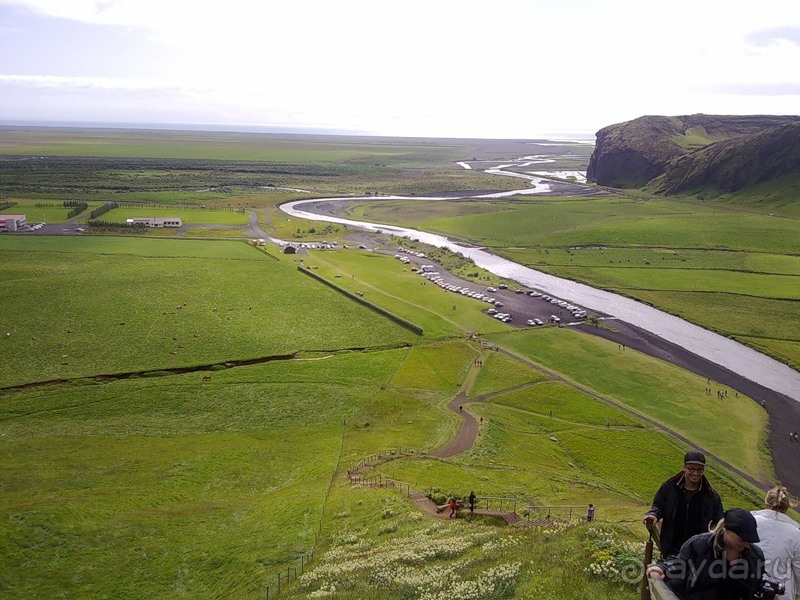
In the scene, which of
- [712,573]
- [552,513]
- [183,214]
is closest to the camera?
[712,573]

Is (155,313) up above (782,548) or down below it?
below

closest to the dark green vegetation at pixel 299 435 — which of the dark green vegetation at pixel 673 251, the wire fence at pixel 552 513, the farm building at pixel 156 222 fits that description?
the wire fence at pixel 552 513

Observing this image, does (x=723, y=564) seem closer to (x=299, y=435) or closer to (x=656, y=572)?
(x=656, y=572)

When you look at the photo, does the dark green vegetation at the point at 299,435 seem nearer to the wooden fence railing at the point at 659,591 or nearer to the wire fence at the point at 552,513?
the wire fence at the point at 552,513

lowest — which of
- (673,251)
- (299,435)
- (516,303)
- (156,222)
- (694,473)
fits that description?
(299,435)

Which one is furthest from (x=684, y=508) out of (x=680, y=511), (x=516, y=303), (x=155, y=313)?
(x=516, y=303)

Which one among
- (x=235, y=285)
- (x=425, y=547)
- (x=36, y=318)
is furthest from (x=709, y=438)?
(x=36, y=318)

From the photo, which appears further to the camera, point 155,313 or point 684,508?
point 155,313

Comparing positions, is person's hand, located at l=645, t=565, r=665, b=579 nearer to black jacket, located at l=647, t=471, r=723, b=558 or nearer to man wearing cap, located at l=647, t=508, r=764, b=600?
man wearing cap, located at l=647, t=508, r=764, b=600
